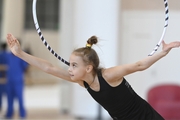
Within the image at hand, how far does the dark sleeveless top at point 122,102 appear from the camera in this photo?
287 cm

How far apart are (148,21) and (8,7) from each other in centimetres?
597

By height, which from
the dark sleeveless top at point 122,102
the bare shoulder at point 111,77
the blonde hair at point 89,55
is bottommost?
the dark sleeveless top at point 122,102

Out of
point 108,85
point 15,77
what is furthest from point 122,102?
point 15,77

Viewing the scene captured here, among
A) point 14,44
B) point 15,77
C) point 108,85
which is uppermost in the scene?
point 14,44

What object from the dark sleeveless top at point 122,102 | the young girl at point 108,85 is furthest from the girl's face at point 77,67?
the dark sleeveless top at point 122,102

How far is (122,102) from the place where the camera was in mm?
2908

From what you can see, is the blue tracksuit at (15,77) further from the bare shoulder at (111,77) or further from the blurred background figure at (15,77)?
the bare shoulder at (111,77)

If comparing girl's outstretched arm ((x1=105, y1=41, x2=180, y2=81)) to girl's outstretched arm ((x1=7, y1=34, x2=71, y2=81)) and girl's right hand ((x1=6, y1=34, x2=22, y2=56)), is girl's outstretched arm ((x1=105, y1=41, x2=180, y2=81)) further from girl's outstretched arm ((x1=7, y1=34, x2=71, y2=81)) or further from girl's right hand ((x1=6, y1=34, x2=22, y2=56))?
girl's right hand ((x1=6, y1=34, x2=22, y2=56))

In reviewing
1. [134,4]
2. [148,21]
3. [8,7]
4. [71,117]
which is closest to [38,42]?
[8,7]

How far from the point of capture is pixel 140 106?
2.97 metres

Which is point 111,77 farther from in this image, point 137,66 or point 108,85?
point 137,66

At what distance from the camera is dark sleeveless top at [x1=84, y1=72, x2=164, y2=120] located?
2.87 meters

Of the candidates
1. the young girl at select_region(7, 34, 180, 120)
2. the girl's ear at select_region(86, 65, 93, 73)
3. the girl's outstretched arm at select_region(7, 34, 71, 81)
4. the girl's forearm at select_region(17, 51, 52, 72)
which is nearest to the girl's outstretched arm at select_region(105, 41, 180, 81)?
the young girl at select_region(7, 34, 180, 120)

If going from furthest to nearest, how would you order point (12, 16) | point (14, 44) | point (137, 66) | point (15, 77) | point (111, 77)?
point (12, 16), point (15, 77), point (14, 44), point (111, 77), point (137, 66)
